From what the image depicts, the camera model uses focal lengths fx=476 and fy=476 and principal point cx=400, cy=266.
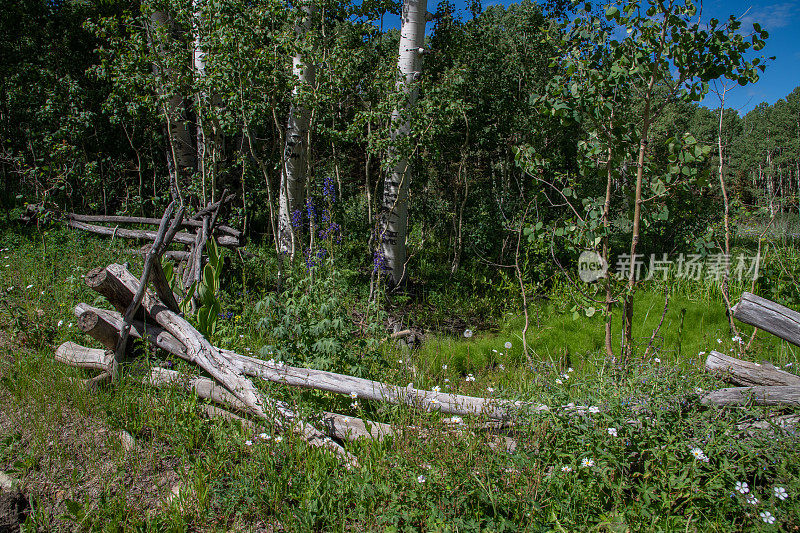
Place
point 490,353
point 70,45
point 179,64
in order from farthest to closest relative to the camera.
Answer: point 70,45, point 179,64, point 490,353

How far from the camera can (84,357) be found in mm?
3965

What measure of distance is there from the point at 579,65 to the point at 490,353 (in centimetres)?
309

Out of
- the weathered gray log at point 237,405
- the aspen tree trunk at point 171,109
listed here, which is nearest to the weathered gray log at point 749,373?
the weathered gray log at point 237,405

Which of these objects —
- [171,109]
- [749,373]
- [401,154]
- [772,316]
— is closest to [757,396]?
[749,373]

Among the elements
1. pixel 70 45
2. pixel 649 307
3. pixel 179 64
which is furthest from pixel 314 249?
pixel 70 45

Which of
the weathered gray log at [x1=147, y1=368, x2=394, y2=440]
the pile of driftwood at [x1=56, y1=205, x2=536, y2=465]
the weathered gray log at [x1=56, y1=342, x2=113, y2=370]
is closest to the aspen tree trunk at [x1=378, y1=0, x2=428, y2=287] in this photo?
the pile of driftwood at [x1=56, y1=205, x2=536, y2=465]

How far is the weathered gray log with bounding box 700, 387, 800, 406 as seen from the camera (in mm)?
2936

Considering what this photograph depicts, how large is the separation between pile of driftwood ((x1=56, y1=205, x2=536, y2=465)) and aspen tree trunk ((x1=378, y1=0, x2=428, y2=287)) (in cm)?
287

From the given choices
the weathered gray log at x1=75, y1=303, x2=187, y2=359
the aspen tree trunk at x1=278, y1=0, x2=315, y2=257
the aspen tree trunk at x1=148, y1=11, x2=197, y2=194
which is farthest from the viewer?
the aspen tree trunk at x1=148, y1=11, x2=197, y2=194

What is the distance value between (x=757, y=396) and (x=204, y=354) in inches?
151

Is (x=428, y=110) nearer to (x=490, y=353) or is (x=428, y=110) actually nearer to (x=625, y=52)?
(x=625, y=52)

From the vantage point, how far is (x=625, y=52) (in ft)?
12.5

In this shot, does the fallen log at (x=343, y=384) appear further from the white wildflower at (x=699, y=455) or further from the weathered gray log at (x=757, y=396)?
the weathered gray log at (x=757, y=396)

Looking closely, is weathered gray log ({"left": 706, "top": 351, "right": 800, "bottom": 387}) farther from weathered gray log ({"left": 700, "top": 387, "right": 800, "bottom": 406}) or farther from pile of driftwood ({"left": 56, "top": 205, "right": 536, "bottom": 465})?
pile of driftwood ({"left": 56, "top": 205, "right": 536, "bottom": 465})
